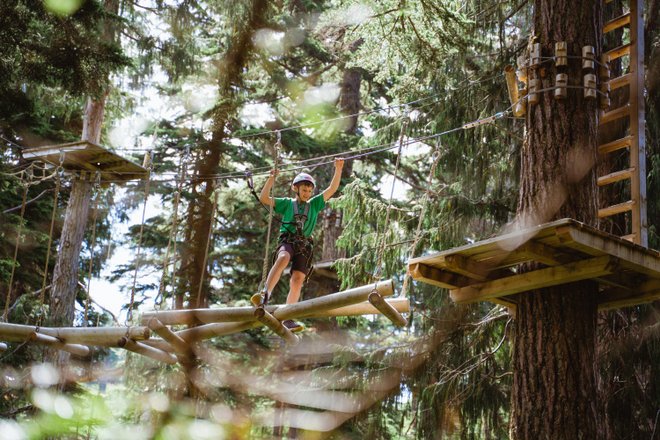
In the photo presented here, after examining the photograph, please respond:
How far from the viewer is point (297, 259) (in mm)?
6543

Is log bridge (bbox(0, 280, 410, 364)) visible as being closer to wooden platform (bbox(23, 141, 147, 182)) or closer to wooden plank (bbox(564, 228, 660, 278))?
wooden plank (bbox(564, 228, 660, 278))

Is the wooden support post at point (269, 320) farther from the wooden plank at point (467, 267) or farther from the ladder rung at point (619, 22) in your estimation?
the ladder rung at point (619, 22)

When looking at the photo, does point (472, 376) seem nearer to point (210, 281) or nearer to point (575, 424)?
point (575, 424)

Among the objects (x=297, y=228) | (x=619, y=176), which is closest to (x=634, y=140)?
(x=619, y=176)

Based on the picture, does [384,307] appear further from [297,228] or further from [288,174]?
[288,174]

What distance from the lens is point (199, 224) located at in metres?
13.6

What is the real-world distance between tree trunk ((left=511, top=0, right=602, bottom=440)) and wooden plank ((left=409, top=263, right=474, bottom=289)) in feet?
1.48

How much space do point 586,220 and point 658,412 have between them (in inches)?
117

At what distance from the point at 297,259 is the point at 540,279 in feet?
7.13

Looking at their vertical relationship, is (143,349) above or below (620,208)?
below

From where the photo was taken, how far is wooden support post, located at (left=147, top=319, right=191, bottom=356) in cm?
628

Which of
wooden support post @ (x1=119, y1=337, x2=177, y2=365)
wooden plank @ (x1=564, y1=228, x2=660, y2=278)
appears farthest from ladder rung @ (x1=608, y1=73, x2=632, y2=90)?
wooden support post @ (x1=119, y1=337, x2=177, y2=365)

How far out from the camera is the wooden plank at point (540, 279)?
4836 mm

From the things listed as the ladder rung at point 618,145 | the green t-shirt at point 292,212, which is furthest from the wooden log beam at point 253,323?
the ladder rung at point 618,145
